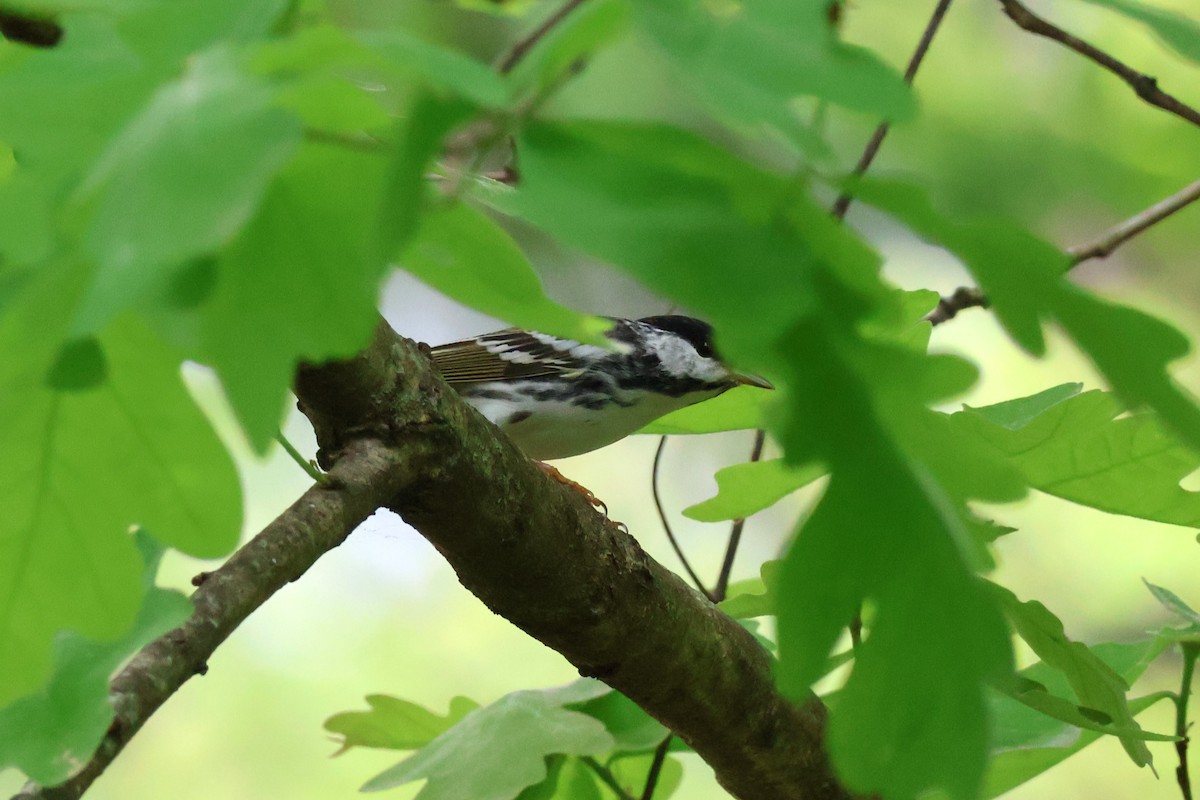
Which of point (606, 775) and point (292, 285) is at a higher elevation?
point (292, 285)

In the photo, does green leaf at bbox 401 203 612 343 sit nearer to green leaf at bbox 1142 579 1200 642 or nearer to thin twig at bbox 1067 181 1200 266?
green leaf at bbox 1142 579 1200 642

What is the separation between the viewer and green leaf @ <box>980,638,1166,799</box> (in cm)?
102

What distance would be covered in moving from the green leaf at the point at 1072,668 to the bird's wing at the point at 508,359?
4.74ft

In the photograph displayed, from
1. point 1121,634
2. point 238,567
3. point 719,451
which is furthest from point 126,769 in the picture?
point 238,567

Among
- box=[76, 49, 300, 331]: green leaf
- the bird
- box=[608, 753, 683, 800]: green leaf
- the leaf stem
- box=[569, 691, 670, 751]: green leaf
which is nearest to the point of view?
box=[76, 49, 300, 331]: green leaf

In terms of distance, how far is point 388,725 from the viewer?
4.00ft

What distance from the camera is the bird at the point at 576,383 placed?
2.23m

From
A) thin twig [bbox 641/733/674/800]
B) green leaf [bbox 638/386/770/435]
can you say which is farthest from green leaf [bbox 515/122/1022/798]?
thin twig [bbox 641/733/674/800]

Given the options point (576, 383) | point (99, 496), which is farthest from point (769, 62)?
point (576, 383)

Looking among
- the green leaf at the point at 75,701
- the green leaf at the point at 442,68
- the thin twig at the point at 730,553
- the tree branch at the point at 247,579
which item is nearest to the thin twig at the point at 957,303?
the thin twig at the point at 730,553

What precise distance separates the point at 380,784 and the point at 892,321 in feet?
2.64

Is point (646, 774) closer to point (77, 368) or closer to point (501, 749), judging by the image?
point (501, 749)

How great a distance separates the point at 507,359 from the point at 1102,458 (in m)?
1.54

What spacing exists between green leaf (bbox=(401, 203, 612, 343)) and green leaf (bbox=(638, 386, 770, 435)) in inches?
17.6
